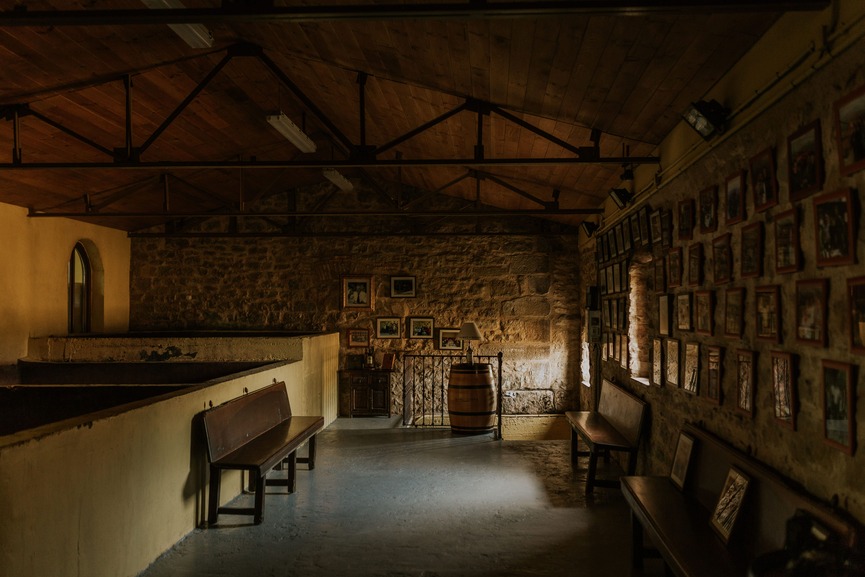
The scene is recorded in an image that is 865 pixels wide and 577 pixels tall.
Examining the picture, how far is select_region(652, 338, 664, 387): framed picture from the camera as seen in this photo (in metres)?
4.80

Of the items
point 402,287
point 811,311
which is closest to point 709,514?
point 811,311

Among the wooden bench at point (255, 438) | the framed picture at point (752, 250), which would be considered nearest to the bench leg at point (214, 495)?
the wooden bench at point (255, 438)

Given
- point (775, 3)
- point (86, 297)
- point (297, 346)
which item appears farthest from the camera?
point (86, 297)

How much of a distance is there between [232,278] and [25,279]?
123 inches

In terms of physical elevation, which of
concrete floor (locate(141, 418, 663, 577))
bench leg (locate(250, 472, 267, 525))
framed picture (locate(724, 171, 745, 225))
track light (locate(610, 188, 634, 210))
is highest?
track light (locate(610, 188, 634, 210))

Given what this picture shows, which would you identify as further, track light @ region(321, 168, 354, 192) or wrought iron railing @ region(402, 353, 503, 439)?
wrought iron railing @ region(402, 353, 503, 439)

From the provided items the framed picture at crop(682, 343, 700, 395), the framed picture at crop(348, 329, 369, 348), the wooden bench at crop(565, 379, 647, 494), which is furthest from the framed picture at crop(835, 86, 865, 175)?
the framed picture at crop(348, 329, 369, 348)

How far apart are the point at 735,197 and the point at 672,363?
1593mm

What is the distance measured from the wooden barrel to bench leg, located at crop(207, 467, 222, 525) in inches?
143

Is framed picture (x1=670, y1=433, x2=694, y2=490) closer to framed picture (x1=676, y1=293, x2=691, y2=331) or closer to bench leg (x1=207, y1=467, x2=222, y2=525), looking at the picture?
framed picture (x1=676, y1=293, x2=691, y2=331)

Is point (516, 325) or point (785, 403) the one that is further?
point (516, 325)

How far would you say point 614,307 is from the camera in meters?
6.61

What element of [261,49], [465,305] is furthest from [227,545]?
[465,305]

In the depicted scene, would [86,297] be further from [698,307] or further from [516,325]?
[698,307]
